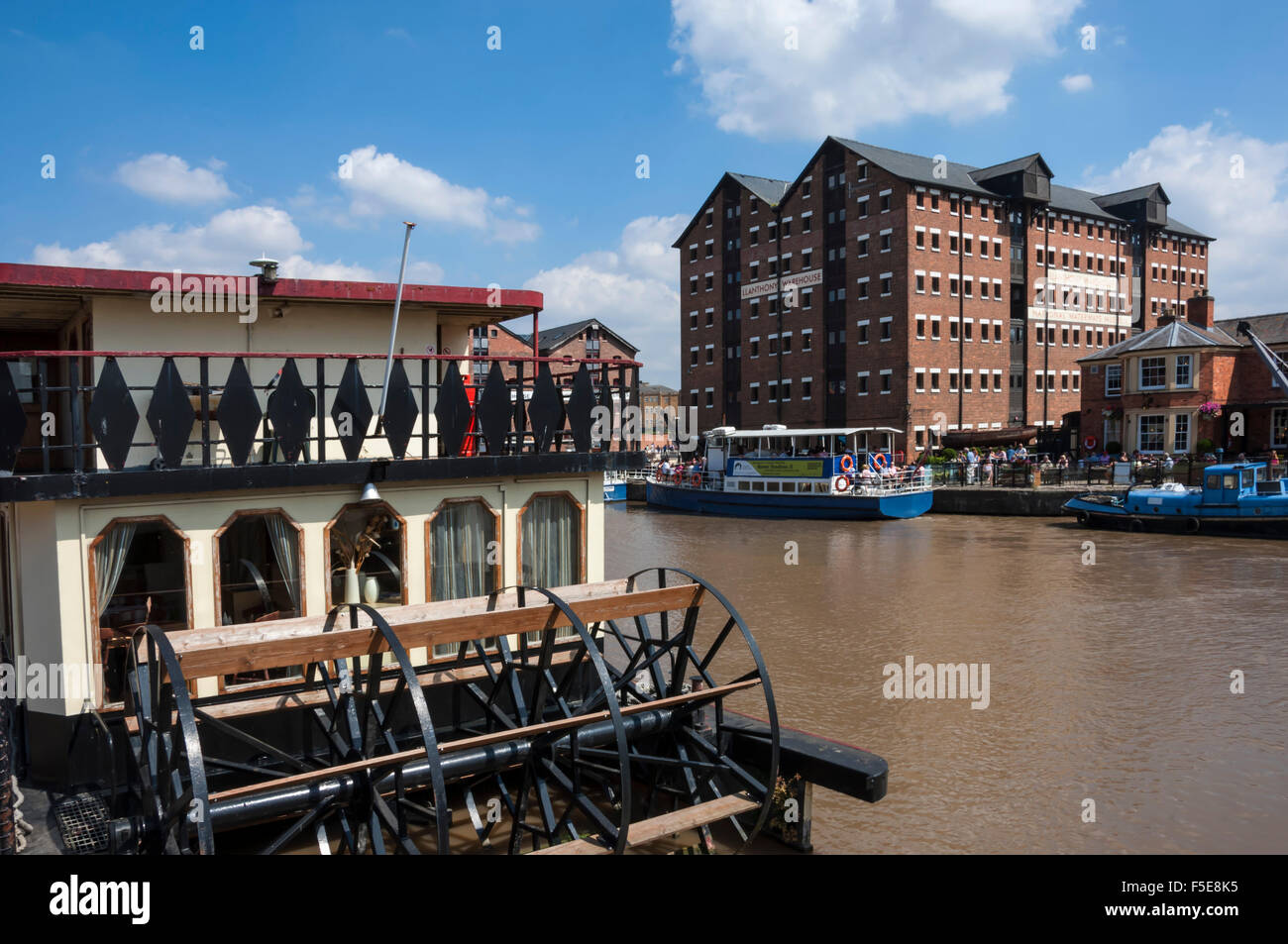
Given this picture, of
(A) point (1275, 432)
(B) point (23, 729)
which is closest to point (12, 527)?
(B) point (23, 729)

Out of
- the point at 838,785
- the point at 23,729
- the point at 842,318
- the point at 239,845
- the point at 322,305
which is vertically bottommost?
the point at 239,845

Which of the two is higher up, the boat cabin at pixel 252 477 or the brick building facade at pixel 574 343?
the brick building facade at pixel 574 343

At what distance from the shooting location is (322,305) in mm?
11297

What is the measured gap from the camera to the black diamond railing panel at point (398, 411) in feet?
32.5

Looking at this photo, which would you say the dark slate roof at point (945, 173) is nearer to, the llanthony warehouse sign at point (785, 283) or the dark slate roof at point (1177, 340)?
the llanthony warehouse sign at point (785, 283)

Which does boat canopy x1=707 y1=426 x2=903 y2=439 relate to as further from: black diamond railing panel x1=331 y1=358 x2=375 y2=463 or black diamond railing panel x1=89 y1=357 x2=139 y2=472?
black diamond railing panel x1=89 y1=357 x2=139 y2=472

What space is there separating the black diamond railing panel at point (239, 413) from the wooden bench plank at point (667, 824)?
4.56m

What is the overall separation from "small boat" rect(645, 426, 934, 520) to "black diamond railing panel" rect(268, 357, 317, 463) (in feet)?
110

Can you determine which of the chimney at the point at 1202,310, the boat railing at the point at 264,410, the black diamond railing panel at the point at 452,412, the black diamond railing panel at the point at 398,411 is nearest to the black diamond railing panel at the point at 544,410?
the boat railing at the point at 264,410

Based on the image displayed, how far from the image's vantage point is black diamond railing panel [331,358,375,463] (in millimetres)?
9734

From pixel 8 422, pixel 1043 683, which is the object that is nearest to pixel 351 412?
pixel 8 422

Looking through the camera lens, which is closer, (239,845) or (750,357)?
(239,845)

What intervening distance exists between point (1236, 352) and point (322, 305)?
5027 cm
